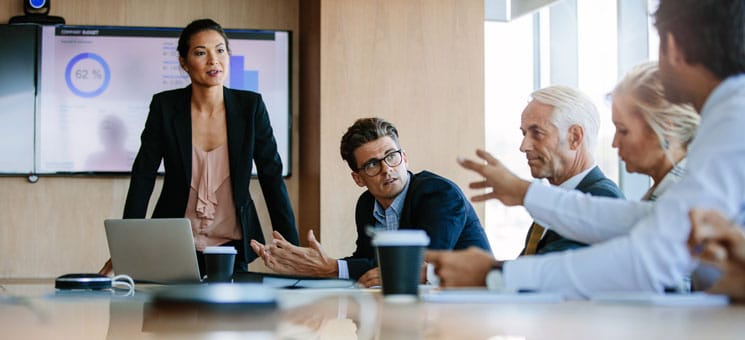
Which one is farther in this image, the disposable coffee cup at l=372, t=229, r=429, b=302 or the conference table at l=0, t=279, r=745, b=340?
the disposable coffee cup at l=372, t=229, r=429, b=302

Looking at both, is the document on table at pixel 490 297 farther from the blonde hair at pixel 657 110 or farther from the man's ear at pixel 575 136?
the man's ear at pixel 575 136

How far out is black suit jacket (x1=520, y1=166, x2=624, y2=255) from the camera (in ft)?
7.23

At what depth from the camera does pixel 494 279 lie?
1646 millimetres

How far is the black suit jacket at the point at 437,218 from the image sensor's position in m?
2.96

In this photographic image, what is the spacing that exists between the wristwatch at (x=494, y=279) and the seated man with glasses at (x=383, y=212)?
113 cm

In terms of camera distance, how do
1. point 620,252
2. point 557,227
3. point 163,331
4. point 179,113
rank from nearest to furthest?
point 163,331, point 620,252, point 557,227, point 179,113

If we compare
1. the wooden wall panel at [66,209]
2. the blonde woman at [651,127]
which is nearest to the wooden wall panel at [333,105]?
the wooden wall panel at [66,209]

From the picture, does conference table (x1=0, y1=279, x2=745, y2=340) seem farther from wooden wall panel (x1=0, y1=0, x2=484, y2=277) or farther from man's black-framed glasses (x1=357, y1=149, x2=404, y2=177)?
wooden wall panel (x1=0, y1=0, x2=484, y2=277)

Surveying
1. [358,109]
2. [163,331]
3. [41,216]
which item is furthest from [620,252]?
[41,216]

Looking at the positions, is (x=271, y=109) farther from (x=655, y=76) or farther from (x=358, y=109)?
(x=655, y=76)

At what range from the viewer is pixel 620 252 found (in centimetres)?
149

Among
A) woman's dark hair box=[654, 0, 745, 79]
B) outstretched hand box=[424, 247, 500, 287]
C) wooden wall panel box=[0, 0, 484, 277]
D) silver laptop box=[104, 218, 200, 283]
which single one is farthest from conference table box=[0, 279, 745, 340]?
wooden wall panel box=[0, 0, 484, 277]

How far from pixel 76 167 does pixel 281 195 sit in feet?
6.55

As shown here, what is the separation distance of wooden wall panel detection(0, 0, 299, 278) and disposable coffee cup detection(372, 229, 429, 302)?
4129mm
